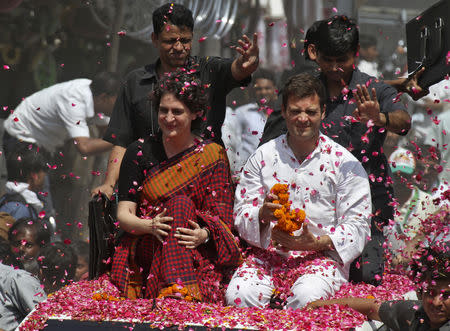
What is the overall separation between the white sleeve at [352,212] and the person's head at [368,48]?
3911 millimetres

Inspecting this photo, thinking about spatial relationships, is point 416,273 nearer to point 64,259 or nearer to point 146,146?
point 146,146

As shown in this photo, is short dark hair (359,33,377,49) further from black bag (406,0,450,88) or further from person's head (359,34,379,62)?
black bag (406,0,450,88)

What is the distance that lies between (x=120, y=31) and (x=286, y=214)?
4.58 metres

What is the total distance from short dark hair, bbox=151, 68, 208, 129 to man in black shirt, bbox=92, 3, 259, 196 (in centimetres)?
23

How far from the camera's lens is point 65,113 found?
25.9 feet

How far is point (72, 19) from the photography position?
8.68 m

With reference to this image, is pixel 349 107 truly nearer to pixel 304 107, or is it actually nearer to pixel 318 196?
pixel 304 107

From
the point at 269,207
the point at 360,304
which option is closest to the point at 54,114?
the point at 269,207

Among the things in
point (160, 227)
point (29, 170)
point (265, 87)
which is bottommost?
point (160, 227)

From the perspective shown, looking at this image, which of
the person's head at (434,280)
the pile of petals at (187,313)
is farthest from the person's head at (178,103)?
the person's head at (434,280)

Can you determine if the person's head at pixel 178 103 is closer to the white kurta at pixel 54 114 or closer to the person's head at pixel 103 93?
the person's head at pixel 103 93

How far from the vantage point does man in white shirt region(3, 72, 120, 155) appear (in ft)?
25.8

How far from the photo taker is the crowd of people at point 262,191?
4414 millimetres

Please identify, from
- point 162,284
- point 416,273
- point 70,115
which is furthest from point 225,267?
point 70,115
